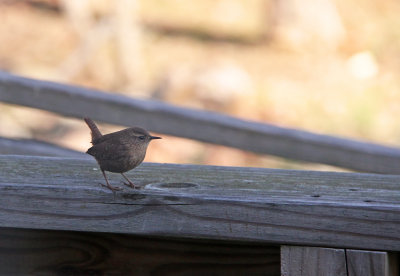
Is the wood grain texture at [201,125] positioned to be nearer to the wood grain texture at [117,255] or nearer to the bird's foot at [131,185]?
the bird's foot at [131,185]

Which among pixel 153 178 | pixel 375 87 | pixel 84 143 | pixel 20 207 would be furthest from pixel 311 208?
pixel 375 87

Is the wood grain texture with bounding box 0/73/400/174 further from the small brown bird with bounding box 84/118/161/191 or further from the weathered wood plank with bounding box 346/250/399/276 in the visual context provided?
the weathered wood plank with bounding box 346/250/399/276

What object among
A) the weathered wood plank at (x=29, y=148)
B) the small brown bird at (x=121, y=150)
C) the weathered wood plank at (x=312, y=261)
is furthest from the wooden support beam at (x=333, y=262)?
the weathered wood plank at (x=29, y=148)

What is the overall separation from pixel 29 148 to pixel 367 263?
2.39 meters

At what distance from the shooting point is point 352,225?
5.02 feet

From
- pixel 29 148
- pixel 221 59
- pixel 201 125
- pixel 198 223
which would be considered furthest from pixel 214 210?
pixel 221 59

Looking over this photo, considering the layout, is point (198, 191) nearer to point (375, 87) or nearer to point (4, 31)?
point (375, 87)

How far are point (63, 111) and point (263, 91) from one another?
6.01m

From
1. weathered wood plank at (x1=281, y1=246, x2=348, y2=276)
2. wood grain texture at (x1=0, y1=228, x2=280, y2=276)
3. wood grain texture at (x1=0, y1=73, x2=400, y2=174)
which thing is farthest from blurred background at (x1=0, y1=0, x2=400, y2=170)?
weathered wood plank at (x1=281, y1=246, x2=348, y2=276)

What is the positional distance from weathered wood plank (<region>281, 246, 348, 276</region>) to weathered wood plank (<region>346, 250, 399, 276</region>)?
A: 0.02 meters

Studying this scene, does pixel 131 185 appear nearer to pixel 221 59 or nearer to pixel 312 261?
pixel 312 261

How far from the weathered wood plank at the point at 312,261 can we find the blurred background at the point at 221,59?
20.6 ft

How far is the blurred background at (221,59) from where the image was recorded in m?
8.75

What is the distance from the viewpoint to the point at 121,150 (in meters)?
2.47
